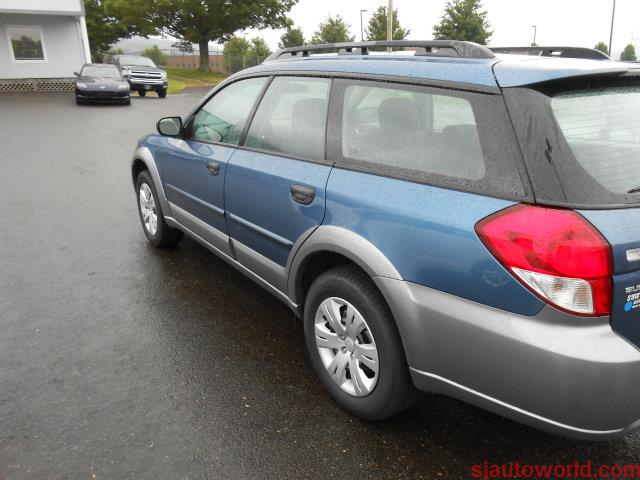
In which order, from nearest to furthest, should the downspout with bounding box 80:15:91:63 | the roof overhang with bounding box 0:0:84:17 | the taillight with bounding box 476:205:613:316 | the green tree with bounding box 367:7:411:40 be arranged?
1. the taillight with bounding box 476:205:613:316
2. the roof overhang with bounding box 0:0:84:17
3. the downspout with bounding box 80:15:91:63
4. the green tree with bounding box 367:7:411:40

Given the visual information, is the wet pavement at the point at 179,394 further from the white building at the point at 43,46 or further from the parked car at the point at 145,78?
the white building at the point at 43,46

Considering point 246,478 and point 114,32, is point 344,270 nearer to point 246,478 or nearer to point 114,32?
point 246,478

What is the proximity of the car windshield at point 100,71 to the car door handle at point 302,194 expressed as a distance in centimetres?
1880

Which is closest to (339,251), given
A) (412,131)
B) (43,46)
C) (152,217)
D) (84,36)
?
Result: (412,131)

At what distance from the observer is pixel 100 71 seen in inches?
747

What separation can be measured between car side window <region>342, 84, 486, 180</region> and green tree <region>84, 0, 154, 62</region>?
147ft

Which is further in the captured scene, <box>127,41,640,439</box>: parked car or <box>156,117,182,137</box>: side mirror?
<box>156,117,182,137</box>: side mirror

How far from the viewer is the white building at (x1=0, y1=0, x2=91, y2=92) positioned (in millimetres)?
23797

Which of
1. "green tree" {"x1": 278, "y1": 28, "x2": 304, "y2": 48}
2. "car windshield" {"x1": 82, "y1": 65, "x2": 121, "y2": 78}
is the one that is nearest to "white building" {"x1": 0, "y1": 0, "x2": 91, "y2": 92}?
"car windshield" {"x1": 82, "y1": 65, "x2": 121, "y2": 78}

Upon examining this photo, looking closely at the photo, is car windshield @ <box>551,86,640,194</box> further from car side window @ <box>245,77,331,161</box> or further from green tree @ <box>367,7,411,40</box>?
green tree @ <box>367,7,411,40</box>

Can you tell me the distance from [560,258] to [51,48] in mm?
28889

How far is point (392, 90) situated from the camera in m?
2.30

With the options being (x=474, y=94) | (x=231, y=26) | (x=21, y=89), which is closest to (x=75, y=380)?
(x=474, y=94)

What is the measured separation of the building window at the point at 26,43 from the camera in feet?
79.6
